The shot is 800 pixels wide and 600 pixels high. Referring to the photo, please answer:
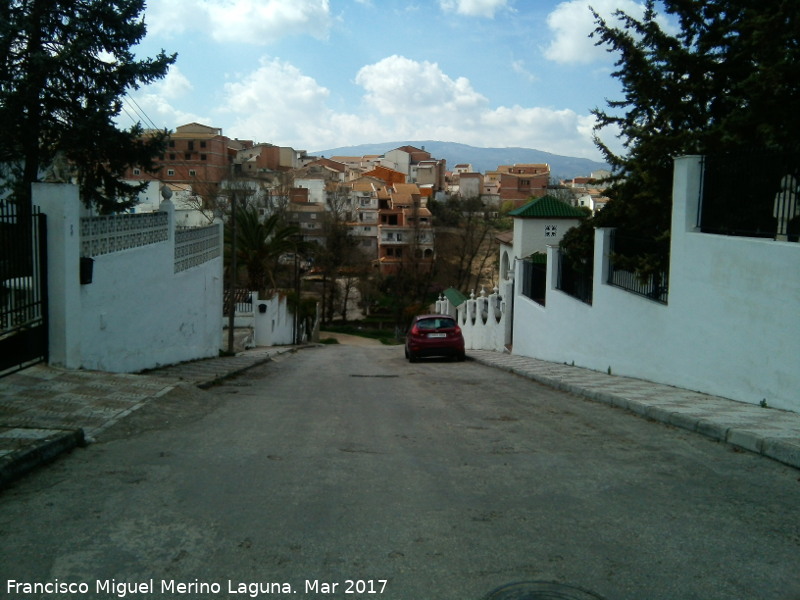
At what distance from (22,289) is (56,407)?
223 cm

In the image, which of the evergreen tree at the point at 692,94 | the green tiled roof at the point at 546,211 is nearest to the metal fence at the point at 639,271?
the evergreen tree at the point at 692,94

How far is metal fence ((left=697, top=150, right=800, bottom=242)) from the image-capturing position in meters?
9.19

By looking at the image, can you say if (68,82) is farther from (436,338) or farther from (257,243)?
(257,243)

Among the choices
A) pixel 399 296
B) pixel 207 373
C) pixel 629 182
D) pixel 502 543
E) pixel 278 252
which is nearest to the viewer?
pixel 502 543

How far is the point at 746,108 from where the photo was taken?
1312cm

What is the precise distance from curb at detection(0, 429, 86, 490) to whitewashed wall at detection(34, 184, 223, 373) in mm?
3632

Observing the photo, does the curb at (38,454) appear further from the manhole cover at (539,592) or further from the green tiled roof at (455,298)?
the green tiled roof at (455,298)

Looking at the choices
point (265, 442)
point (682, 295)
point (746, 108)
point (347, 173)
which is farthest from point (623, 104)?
point (347, 173)

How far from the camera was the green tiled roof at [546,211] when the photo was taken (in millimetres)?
29531

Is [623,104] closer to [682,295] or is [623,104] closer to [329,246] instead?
[682,295]

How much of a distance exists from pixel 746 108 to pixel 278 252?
25519 mm

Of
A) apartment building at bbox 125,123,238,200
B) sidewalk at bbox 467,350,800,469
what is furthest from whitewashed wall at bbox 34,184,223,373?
apartment building at bbox 125,123,238,200

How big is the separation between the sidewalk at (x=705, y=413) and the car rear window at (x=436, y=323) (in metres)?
9.06

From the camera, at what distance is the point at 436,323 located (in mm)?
22750
